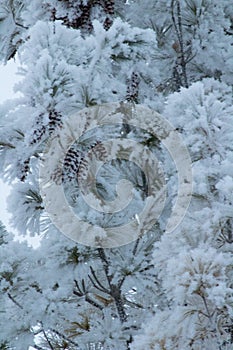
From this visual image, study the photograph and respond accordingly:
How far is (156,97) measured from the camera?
206 inches

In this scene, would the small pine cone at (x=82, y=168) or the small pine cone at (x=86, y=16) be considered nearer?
the small pine cone at (x=82, y=168)

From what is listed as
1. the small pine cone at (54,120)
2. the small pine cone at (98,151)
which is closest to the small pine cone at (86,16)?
the small pine cone at (98,151)

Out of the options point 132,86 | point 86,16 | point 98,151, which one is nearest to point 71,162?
point 98,151

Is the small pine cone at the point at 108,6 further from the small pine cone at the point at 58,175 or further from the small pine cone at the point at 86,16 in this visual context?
the small pine cone at the point at 58,175

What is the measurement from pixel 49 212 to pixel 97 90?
2.66 ft

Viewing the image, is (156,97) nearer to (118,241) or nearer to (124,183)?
(124,183)

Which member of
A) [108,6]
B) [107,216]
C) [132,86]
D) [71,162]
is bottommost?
[107,216]

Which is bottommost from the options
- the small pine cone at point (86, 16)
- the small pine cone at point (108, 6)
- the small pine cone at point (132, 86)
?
the small pine cone at point (132, 86)

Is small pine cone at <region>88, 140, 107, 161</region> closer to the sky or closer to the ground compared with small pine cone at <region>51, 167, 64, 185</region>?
closer to the sky

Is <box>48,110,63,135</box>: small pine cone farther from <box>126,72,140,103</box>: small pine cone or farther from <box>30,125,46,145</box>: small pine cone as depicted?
<box>126,72,140,103</box>: small pine cone

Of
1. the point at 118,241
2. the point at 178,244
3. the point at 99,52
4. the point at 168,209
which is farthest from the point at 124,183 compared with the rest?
the point at 178,244

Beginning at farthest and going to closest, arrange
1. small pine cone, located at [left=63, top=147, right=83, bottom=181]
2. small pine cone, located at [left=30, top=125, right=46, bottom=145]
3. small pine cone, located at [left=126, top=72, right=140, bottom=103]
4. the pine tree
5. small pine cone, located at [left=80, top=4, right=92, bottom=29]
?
small pine cone, located at [left=80, top=4, right=92, bottom=29]
small pine cone, located at [left=126, top=72, right=140, bottom=103]
small pine cone, located at [left=63, top=147, right=83, bottom=181]
small pine cone, located at [left=30, top=125, right=46, bottom=145]
the pine tree

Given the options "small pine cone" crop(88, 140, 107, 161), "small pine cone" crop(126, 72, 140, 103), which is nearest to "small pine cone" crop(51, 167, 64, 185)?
"small pine cone" crop(88, 140, 107, 161)

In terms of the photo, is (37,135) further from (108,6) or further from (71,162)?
(108,6)
